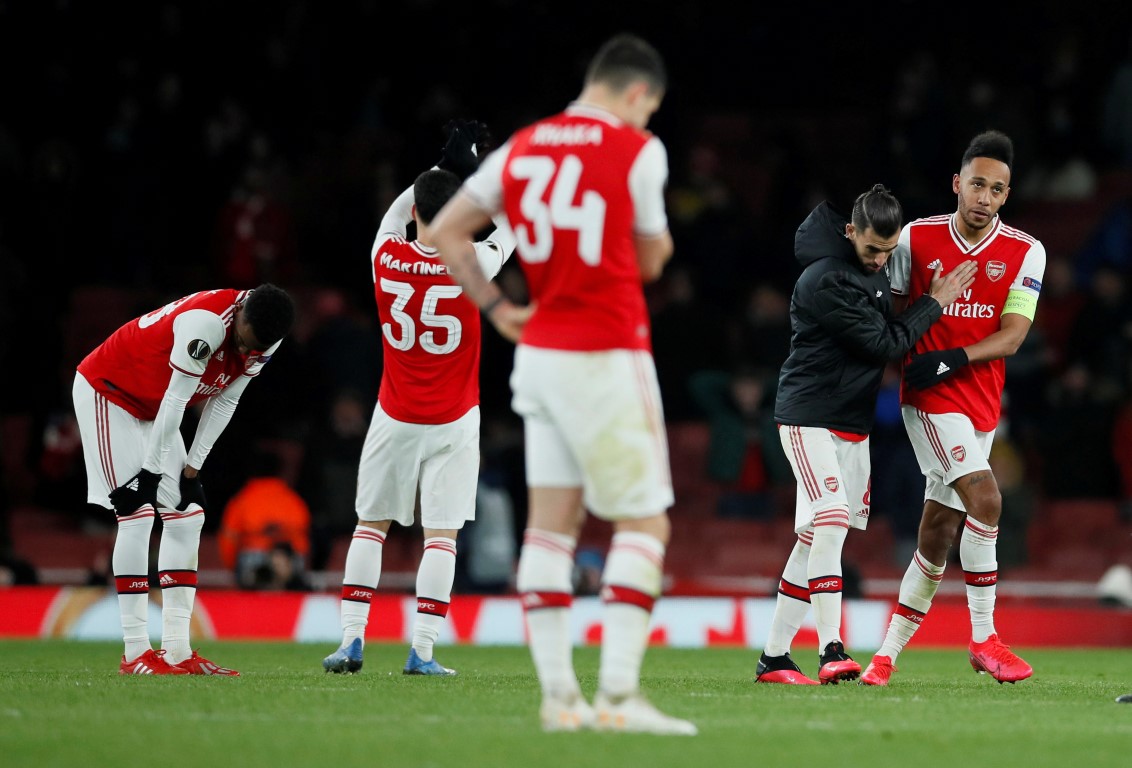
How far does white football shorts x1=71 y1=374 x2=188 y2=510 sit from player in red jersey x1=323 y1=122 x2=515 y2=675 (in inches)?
42.8

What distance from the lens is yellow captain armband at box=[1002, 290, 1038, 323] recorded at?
9.08 metres

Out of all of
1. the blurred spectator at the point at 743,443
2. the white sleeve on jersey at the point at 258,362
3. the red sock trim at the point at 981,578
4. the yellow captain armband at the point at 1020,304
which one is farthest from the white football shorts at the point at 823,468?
the blurred spectator at the point at 743,443

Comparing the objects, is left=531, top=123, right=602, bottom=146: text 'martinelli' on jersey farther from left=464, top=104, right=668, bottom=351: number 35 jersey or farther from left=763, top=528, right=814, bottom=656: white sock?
left=763, top=528, right=814, bottom=656: white sock

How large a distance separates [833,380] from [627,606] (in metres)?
3.03

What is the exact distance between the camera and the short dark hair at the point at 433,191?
9227 millimetres

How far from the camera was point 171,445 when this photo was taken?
9195 millimetres

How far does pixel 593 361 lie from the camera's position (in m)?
6.33

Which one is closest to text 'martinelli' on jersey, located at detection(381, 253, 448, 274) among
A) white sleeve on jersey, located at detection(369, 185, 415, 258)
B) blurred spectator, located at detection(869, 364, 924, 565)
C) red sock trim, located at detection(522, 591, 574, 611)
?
white sleeve on jersey, located at detection(369, 185, 415, 258)

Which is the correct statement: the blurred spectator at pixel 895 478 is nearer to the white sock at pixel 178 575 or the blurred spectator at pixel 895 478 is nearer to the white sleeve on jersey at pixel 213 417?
the white sleeve on jersey at pixel 213 417

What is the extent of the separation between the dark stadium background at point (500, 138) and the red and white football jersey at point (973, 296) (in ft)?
24.0

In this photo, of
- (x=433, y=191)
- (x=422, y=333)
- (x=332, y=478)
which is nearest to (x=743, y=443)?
(x=332, y=478)

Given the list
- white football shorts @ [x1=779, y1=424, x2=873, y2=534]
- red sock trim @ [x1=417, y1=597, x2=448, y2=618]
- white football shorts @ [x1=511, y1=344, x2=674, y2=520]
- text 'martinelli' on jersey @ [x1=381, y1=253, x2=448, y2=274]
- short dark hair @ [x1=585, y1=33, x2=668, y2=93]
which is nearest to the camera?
white football shorts @ [x1=511, y1=344, x2=674, y2=520]

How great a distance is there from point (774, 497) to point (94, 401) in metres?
9.73

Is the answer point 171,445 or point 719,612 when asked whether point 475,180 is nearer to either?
point 171,445
